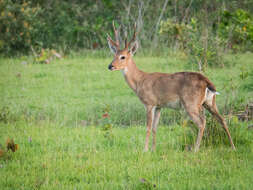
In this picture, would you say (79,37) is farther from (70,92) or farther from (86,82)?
(70,92)

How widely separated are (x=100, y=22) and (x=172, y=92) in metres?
12.6

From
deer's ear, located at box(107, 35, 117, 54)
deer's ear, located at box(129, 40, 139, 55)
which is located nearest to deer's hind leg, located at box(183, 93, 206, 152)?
deer's ear, located at box(129, 40, 139, 55)

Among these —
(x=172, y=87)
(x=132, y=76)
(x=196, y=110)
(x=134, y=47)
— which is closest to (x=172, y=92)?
(x=172, y=87)

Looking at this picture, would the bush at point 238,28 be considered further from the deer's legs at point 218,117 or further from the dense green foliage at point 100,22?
the deer's legs at point 218,117

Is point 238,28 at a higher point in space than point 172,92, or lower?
higher

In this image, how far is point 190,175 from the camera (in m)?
5.02

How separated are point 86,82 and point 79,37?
712 centimetres

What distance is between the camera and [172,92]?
21.5 ft

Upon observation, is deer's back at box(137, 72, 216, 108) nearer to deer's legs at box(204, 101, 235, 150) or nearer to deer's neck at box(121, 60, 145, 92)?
deer's neck at box(121, 60, 145, 92)

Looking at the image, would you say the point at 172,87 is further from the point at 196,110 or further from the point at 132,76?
the point at 132,76

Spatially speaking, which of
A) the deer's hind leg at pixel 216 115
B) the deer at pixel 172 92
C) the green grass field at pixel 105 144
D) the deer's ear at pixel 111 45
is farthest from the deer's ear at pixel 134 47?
the deer's hind leg at pixel 216 115

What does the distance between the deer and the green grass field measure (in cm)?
28

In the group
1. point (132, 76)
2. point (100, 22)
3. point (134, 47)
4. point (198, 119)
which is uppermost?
point (134, 47)

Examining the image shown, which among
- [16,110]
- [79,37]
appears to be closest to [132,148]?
[16,110]
